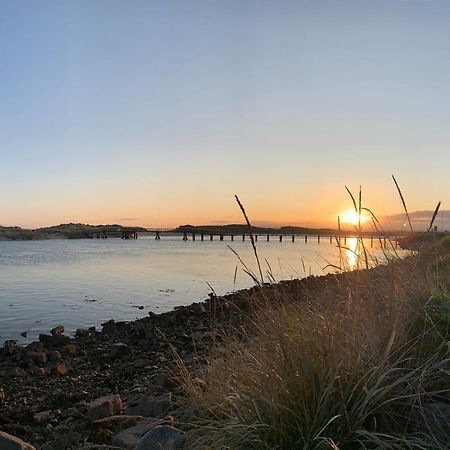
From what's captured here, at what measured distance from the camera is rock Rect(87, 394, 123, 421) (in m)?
6.06

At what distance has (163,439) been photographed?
3.74m

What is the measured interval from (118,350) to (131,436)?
22.9 ft

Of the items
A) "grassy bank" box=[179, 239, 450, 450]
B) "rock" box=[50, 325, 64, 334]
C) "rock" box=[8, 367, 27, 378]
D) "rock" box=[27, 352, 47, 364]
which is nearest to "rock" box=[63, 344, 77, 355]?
"rock" box=[27, 352, 47, 364]

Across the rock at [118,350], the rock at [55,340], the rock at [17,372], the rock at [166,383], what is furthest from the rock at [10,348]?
the rock at [166,383]

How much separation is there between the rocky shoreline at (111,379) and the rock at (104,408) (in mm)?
12

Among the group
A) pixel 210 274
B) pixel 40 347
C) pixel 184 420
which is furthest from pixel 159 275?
pixel 184 420

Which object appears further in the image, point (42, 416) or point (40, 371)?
point (40, 371)

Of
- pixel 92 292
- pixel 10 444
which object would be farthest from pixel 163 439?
pixel 92 292

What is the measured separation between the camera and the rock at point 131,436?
4430 millimetres

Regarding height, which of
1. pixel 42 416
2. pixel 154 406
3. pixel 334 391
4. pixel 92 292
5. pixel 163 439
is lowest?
pixel 92 292

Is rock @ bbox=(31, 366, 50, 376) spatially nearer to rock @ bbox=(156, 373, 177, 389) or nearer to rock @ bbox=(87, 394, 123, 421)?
rock @ bbox=(156, 373, 177, 389)

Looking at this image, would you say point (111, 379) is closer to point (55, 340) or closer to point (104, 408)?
point (104, 408)

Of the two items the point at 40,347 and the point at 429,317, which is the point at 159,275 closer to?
the point at 40,347

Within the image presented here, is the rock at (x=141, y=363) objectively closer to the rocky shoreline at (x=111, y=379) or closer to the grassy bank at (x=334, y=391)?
the rocky shoreline at (x=111, y=379)
